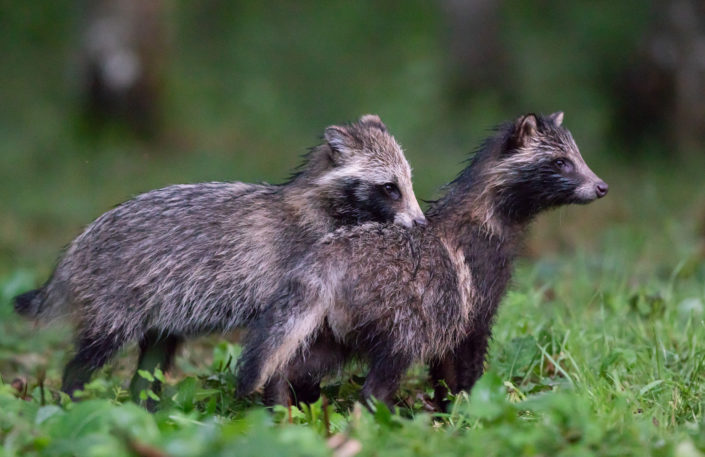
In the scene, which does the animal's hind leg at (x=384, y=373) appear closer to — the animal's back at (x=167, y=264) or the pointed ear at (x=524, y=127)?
the animal's back at (x=167, y=264)

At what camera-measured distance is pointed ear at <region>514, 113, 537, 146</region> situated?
545 cm

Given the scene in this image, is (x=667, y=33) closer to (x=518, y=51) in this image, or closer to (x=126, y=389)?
(x=518, y=51)

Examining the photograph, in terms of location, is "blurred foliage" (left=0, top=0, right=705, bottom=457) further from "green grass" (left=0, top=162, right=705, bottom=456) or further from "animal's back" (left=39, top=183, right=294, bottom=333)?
"animal's back" (left=39, top=183, right=294, bottom=333)

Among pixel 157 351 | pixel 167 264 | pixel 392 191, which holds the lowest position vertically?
pixel 157 351

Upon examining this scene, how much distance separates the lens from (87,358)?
5.47m

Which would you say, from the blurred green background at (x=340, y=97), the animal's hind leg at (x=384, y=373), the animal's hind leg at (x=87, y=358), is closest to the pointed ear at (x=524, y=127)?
the animal's hind leg at (x=384, y=373)

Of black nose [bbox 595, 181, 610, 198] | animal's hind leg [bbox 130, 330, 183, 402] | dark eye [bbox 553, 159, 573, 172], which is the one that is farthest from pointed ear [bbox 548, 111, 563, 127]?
animal's hind leg [bbox 130, 330, 183, 402]

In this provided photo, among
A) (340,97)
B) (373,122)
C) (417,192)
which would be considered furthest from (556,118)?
(340,97)

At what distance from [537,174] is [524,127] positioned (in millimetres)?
294

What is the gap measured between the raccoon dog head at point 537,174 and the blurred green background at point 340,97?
11.5ft

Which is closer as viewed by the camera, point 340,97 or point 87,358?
point 87,358

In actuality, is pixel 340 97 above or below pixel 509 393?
above

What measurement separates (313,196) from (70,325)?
1.67 metres

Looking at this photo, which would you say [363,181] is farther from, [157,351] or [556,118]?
[157,351]
